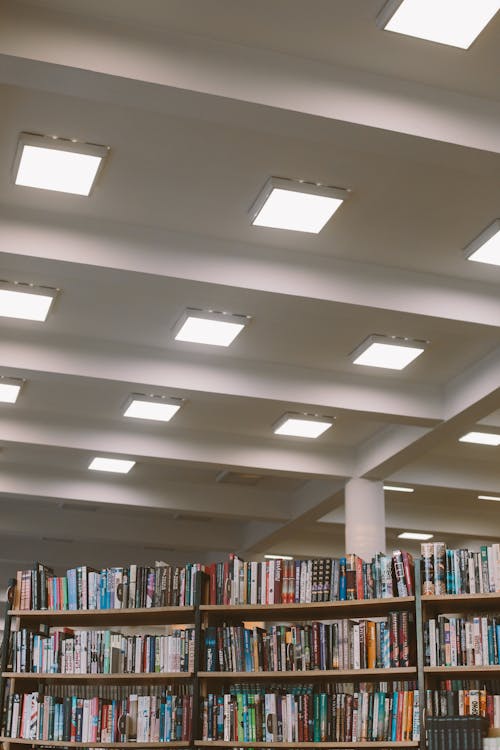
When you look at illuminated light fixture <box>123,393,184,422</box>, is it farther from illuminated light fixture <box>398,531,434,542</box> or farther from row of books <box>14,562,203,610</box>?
illuminated light fixture <box>398,531,434,542</box>

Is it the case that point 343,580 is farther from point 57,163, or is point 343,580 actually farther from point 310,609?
point 57,163

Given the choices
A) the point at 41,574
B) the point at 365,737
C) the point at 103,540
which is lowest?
the point at 365,737

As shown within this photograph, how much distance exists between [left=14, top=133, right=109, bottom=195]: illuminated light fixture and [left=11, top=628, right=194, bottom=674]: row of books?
3.07 meters

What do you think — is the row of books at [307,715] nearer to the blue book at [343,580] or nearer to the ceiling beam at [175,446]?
the blue book at [343,580]

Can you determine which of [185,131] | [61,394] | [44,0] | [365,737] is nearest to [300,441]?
[61,394]

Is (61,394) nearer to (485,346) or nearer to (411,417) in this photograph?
(411,417)

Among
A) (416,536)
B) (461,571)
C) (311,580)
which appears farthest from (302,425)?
(416,536)

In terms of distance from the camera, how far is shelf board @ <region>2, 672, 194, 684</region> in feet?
21.8

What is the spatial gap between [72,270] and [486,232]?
2.58m

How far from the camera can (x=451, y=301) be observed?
689 centimetres

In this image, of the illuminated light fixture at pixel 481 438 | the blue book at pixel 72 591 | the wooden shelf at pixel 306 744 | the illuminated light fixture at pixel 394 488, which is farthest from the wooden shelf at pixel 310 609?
the illuminated light fixture at pixel 394 488

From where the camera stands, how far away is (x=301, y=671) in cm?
644

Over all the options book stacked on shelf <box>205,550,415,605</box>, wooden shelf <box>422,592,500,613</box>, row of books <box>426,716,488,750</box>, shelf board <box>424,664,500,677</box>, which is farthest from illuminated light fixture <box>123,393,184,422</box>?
row of books <box>426,716,488,750</box>

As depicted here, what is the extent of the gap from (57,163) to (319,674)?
353cm
